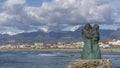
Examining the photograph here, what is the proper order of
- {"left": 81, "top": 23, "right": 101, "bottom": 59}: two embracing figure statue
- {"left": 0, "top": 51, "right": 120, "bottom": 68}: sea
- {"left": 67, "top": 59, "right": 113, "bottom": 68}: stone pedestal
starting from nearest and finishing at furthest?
{"left": 67, "top": 59, "right": 113, "bottom": 68}: stone pedestal
{"left": 81, "top": 23, "right": 101, "bottom": 59}: two embracing figure statue
{"left": 0, "top": 51, "right": 120, "bottom": 68}: sea

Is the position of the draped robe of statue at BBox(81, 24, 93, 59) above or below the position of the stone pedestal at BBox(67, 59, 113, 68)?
above

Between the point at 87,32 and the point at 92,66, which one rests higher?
the point at 87,32

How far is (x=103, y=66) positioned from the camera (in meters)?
18.4

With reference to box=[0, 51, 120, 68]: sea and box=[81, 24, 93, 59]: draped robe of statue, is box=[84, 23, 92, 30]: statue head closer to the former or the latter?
box=[81, 24, 93, 59]: draped robe of statue

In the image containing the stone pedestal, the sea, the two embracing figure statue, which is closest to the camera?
the stone pedestal

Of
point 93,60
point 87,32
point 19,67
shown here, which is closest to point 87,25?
point 87,32

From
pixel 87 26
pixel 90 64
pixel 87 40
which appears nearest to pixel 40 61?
pixel 87 40

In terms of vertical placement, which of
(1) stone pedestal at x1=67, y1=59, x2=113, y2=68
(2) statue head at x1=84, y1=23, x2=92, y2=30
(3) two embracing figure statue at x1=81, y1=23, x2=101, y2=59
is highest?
(2) statue head at x1=84, y1=23, x2=92, y2=30

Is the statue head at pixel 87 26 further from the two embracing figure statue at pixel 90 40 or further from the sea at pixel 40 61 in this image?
→ the sea at pixel 40 61

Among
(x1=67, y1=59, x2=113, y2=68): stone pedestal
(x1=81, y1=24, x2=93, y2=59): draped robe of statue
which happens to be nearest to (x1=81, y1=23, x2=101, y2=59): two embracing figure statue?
(x1=81, y1=24, x2=93, y2=59): draped robe of statue

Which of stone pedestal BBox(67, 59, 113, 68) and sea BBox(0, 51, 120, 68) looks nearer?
stone pedestal BBox(67, 59, 113, 68)

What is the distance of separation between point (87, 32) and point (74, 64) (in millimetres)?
1561

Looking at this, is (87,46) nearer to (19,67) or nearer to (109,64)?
(109,64)

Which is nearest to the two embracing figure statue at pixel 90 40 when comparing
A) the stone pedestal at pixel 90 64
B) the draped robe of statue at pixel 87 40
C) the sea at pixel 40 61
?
the draped robe of statue at pixel 87 40
